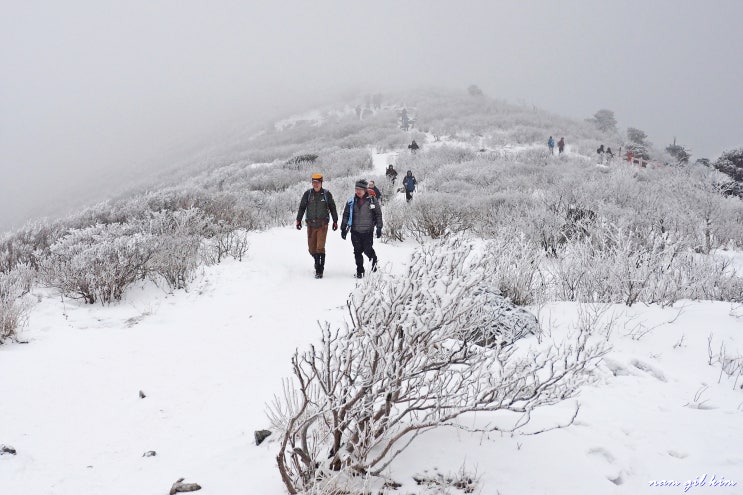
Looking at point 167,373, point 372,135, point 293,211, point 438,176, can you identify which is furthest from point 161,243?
point 372,135

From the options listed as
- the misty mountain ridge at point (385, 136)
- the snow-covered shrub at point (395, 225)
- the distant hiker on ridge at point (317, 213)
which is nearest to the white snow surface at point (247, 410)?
the distant hiker on ridge at point (317, 213)

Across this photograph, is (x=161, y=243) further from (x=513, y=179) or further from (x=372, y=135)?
(x=372, y=135)

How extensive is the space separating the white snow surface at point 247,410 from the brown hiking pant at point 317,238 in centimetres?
169

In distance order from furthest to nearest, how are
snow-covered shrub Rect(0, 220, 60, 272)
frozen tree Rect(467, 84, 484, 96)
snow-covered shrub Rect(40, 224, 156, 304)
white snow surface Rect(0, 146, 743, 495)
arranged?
frozen tree Rect(467, 84, 484, 96)
snow-covered shrub Rect(0, 220, 60, 272)
snow-covered shrub Rect(40, 224, 156, 304)
white snow surface Rect(0, 146, 743, 495)

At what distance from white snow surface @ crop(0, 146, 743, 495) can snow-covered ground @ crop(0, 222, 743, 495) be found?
0.04 feet

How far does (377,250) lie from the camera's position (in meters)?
8.81

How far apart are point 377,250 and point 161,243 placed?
4145 mm

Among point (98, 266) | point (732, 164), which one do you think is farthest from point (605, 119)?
point (98, 266)

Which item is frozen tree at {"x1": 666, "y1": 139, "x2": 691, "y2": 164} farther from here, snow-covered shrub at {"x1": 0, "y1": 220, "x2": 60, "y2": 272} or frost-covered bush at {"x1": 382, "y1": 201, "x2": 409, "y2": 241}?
snow-covered shrub at {"x1": 0, "y1": 220, "x2": 60, "y2": 272}

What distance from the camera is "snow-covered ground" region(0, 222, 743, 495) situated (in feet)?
7.48

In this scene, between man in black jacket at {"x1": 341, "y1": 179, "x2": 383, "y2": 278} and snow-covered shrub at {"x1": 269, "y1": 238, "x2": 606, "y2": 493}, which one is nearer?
snow-covered shrub at {"x1": 269, "y1": 238, "x2": 606, "y2": 493}

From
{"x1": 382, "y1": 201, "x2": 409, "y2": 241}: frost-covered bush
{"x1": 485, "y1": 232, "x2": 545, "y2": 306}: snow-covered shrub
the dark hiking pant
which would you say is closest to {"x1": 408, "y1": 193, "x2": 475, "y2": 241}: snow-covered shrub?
{"x1": 382, "y1": 201, "x2": 409, "y2": 241}: frost-covered bush

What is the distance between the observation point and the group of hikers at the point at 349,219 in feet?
22.3

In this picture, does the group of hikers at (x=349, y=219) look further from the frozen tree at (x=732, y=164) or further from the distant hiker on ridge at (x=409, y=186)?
the frozen tree at (x=732, y=164)
